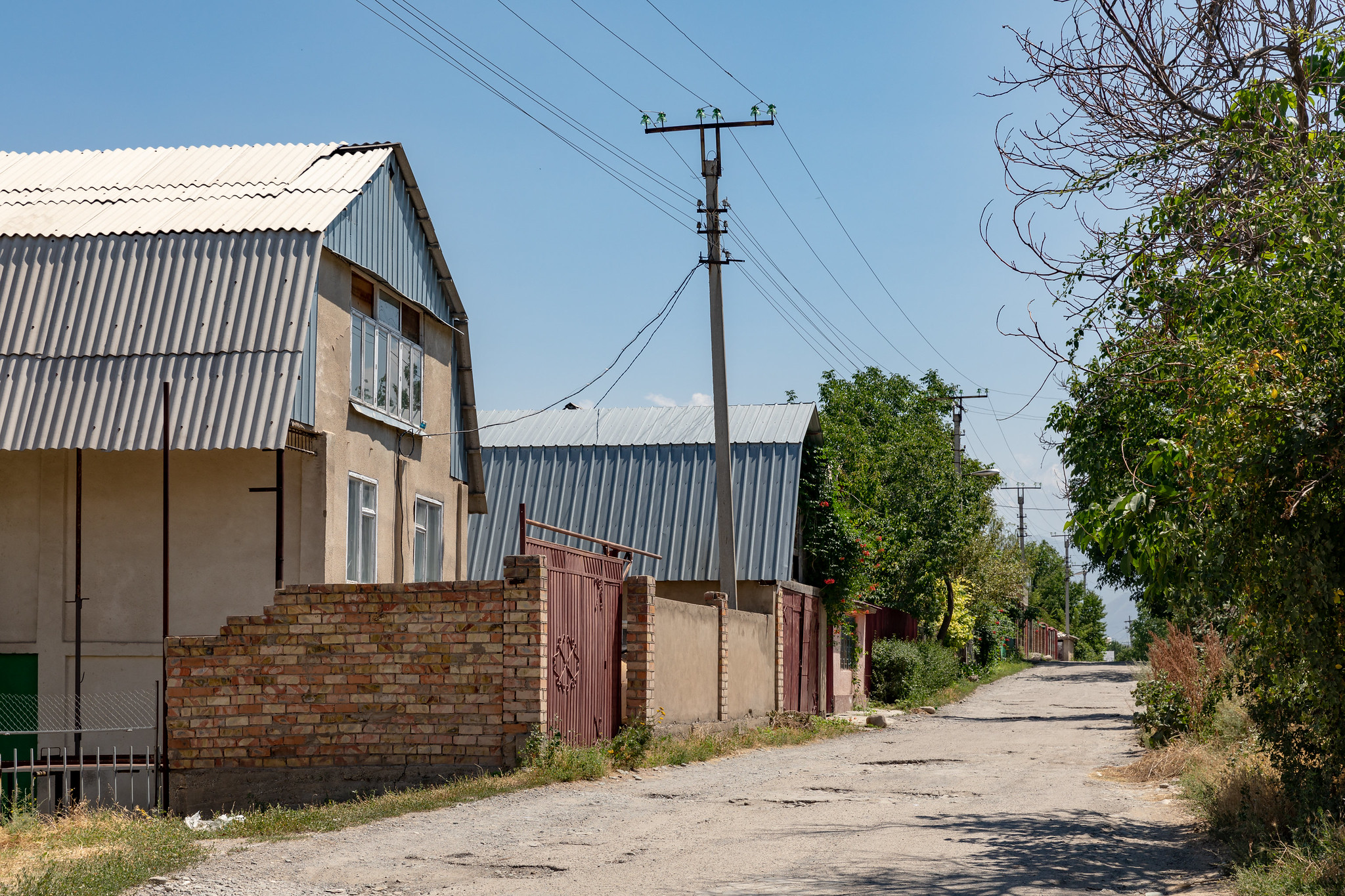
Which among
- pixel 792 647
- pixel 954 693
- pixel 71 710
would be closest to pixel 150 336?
pixel 71 710

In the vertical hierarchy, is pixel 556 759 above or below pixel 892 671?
above

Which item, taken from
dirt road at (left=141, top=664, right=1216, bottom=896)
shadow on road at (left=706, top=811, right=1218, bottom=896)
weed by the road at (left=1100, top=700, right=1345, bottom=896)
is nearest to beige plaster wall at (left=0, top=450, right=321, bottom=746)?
dirt road at (left=141, top=664, right=1216, bottom=896)

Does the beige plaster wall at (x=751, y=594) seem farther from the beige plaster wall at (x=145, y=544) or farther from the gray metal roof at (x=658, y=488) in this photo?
the beige plaster wall at (x=145, y=544)

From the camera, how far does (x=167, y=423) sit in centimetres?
1387

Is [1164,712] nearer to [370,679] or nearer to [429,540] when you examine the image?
[370,679]

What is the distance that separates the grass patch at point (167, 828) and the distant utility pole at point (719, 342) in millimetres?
5888

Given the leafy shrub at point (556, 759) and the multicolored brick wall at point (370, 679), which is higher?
the multicolored brick wall at point (370, 679)

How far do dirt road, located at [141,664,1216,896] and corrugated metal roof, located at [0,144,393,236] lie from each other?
26.0ft

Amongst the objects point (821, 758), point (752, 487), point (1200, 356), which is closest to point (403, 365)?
point (821, 758)

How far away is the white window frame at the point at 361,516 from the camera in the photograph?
1530 cm

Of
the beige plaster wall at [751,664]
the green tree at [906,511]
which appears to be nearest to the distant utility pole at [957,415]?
the green tree at [906,511]

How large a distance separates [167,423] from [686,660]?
7.34 metres

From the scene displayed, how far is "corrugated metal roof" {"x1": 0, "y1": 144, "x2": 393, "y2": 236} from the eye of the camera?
15.4m

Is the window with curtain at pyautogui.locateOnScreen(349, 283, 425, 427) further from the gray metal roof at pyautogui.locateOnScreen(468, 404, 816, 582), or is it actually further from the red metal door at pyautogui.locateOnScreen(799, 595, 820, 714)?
the red metal door at pyautogui.locateOnScreen(799, 595, 820, 714)
